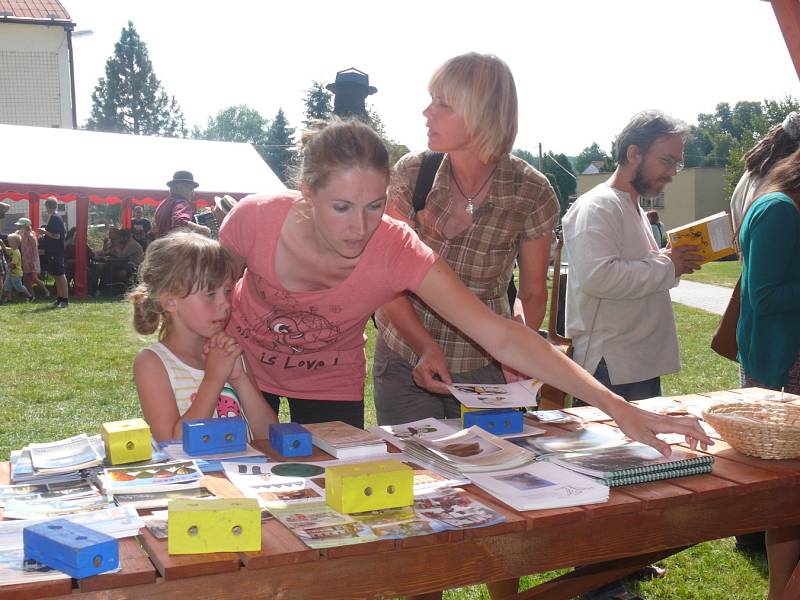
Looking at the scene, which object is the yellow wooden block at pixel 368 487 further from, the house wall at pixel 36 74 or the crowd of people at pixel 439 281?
the house wall at pixel 36 74

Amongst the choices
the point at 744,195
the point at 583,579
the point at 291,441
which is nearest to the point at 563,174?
the point at 744,195

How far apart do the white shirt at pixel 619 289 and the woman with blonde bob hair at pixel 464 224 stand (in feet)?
1.69

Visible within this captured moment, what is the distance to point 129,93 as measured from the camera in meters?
63.7

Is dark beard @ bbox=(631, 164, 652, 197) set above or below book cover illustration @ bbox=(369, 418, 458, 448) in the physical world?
above

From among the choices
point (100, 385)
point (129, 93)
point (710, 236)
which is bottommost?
point (100, 385)

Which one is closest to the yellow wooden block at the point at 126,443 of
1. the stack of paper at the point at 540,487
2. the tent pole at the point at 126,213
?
the stack of paper at the point at 540,487

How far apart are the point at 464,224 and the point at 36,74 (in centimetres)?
2836

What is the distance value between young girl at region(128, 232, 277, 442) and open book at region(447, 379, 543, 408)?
1.87 feet

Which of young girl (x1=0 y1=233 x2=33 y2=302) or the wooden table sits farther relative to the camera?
young girl (x1=0 y1=233 x2=33 y2=302)

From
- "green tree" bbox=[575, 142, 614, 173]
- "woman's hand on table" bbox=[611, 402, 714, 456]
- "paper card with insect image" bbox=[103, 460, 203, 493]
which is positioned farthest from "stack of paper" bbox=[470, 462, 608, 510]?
"green tree" bbox=[575, 142, 614, 173]

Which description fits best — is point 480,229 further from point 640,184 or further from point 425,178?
point 640,184

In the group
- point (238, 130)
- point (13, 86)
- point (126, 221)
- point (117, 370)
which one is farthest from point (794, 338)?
point (238, 130)

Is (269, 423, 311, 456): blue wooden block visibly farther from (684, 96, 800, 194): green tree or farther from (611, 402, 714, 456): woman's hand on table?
(684, 96, 800, 194): green tree

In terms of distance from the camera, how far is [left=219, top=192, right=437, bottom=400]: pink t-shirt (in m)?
2.21
